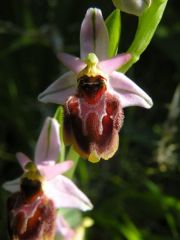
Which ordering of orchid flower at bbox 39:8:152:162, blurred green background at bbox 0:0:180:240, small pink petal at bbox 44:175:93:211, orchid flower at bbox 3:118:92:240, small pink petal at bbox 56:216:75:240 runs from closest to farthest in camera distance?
orchid flower at bbox 39:8:152:162 < orchid flower at bbox 3:118:92:240 < small pink petal at bbox 44:175:93:211 < small pink petal at bbox 56:216:75:240 < blurred green background at bbox 0:0:180:240

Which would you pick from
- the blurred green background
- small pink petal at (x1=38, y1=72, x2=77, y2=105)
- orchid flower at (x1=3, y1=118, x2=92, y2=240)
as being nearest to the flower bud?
small pink petal at (x1=38, y1=72, x2=77, y2=105)

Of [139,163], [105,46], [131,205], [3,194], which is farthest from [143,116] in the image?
[105,46]

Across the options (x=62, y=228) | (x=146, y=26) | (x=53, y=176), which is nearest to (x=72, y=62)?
(x=146, y=26)

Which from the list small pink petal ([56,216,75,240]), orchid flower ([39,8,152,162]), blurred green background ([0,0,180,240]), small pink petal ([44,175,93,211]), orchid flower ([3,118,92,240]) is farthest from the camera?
blurred green background ([0,0,180,240])

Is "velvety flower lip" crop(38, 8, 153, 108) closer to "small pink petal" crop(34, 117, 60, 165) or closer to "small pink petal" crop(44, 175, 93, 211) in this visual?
"small pink petal" crop(34, 117, 60, 165)

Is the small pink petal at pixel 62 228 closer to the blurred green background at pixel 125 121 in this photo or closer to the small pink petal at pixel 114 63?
the blurred green background at pixel 125 121

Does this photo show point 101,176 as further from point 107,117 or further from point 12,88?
point 107,117

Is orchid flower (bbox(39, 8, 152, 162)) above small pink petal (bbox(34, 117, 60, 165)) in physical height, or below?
above
